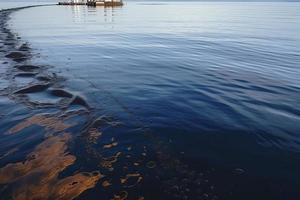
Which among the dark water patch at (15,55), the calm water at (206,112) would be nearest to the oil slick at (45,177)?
the calm water at (206,112)

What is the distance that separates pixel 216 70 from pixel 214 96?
20.6ft

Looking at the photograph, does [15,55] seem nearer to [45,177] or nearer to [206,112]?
[206,112]

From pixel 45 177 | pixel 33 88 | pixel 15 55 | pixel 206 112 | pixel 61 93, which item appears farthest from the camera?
pixel 15 55

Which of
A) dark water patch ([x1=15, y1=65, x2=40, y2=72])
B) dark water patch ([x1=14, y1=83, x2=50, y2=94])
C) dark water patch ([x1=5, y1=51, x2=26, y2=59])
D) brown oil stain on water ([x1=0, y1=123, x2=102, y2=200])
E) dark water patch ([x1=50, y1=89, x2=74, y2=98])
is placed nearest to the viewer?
brown oil stain on water ([x1=0, y1=123, x2=102, y2=200])

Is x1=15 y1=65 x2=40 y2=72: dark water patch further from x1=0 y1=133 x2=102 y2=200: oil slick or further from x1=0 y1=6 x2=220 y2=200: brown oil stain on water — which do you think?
x1=0 y1=133 x2=102 y2=200: oil slick

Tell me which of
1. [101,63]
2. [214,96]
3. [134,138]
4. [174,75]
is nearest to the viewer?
[134,138]

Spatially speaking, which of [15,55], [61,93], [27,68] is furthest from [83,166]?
[15,55]

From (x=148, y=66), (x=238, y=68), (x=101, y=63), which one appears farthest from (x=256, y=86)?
(x=101, y=63)

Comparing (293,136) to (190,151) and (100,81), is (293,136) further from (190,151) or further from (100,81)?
(100,81)

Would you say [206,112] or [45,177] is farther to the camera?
[206,112]

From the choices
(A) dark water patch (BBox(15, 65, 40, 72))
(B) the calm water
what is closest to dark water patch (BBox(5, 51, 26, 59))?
(B) the calm water

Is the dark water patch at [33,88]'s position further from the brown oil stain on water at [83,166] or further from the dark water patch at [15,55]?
the dark water patch at [15,55]

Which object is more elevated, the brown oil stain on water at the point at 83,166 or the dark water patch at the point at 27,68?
the brown oil stain on water at the point at 83,166

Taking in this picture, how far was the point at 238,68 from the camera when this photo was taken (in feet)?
63.2
